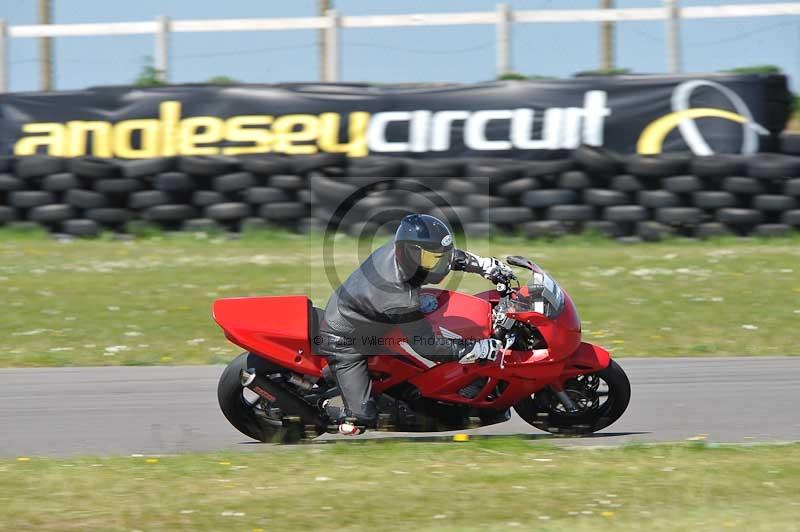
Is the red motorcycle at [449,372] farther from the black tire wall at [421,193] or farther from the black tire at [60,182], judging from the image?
the black tire at [60,182]

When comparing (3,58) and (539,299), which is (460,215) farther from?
(3,58)

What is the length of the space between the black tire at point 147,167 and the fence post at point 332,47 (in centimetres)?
286

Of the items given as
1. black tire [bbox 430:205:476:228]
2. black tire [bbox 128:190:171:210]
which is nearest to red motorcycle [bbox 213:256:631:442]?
black tire [bbox 430:205:476:228]

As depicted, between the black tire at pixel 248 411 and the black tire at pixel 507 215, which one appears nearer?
the black tire at pixel 248 411

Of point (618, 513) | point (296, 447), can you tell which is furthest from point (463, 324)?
point (618, 513)

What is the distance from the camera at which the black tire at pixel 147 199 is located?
14328 mm

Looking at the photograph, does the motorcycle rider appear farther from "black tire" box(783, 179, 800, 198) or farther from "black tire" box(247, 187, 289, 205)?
"black tire" box(783, 179, 800, 198)

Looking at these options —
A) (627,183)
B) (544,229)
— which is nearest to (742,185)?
(627,183)

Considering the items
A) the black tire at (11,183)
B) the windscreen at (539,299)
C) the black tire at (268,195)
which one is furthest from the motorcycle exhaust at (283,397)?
the black tire at (11,183)

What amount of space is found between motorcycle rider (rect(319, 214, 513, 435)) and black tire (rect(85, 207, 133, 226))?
838cm

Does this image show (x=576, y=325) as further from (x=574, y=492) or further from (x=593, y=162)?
(x=593, y=162)

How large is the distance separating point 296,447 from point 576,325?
1.78m

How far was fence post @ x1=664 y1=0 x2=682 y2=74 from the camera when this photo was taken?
15.2 meters

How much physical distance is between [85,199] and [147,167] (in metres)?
0.88
